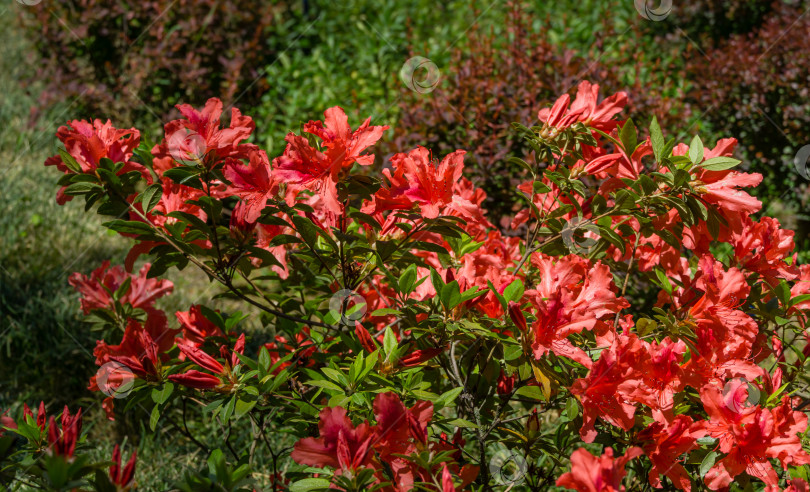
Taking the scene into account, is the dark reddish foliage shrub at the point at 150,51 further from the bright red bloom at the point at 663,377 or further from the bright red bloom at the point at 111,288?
the bright red bloom at the point at 663,377

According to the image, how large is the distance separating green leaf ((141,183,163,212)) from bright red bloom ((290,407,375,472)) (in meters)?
0.59

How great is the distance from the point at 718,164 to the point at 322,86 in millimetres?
4150

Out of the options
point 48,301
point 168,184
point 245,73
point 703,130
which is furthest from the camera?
point 245,73

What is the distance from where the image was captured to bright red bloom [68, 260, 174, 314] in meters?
1.88

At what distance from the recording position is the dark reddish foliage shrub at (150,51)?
4992 mm

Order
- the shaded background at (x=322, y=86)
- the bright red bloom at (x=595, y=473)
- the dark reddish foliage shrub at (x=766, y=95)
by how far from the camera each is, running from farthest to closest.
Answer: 1. the dark reddish foliage shrub at (x=766, y=95)
2. the shaded background at (x=322, y=86)
3. the bright red bloom at (x=595, y=473)

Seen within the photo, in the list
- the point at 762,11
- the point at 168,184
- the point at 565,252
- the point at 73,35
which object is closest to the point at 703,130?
the point at 762,11

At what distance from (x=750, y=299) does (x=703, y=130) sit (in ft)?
11.6

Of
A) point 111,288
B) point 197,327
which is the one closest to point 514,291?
point 197,327

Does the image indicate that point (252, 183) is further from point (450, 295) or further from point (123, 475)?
point (123, 475)

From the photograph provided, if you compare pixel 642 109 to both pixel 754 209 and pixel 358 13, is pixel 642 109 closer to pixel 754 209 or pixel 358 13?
pixel 754 209

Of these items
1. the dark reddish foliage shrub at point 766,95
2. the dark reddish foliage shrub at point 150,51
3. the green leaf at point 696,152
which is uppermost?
the dark reddish foliage shrub at point 766,95

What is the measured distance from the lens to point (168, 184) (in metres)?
1.57

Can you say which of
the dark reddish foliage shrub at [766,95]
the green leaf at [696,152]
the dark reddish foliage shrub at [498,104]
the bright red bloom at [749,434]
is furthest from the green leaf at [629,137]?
the dark reddish foliage shrub at [766,95]
